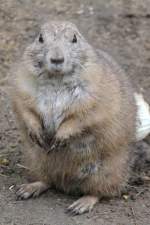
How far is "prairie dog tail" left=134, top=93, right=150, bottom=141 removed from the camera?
24.6ft

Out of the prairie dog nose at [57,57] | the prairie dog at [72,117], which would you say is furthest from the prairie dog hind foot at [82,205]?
the prairie dog nose at [57,57]

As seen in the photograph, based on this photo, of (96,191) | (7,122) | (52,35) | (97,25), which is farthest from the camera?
(97,25)

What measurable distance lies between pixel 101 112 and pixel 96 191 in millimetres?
755

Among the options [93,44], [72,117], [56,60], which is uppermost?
[56,60]

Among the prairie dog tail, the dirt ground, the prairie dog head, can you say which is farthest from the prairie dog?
the prairie dog tail

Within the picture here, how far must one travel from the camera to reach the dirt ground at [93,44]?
6352mm

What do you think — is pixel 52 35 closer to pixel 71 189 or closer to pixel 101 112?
pixel 101 112

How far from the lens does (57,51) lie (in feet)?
19.6

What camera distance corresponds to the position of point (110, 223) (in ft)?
20.4

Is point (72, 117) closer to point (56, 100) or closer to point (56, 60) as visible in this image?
point (56, 100)

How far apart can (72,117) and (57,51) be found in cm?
65

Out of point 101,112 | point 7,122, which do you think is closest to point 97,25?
point 7,122

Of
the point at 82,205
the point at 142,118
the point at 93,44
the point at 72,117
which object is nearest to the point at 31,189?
the point at 82,205

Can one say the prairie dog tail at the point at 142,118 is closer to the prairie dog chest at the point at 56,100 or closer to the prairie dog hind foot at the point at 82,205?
the prairie dog hind foot at the point at 82,205
